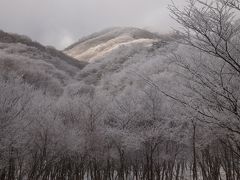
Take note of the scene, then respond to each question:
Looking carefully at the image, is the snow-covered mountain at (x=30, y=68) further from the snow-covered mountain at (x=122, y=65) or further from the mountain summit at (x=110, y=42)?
the mountain summit at (x=110, y=42)

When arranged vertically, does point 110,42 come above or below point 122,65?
above

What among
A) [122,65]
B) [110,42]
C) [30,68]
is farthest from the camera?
[110,42]

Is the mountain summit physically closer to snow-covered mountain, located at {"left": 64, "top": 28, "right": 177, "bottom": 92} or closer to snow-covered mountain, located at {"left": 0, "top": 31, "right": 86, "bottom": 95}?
snow-covered mountain, located at {"left": 64, "top": 28, "right": 177, "bottom": 92}

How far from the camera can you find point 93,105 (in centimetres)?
3544

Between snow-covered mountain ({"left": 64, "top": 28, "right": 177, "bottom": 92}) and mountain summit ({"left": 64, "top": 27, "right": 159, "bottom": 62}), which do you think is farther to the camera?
mountain summit ({"left": 64, "top": 27, "right": 159, "bottom": 62})

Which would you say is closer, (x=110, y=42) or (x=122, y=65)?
(x=122, y=65)

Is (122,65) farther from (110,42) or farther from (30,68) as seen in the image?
(110,42)

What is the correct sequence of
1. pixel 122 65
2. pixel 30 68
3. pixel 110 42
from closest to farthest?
pixel 30 68
pixel 122 65
pixel 110 42

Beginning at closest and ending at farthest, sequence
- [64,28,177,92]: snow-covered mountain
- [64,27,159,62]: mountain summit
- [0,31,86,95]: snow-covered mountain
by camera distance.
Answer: [0,31,86,95]: snow-covered mountain → [64,28,177,92]: snow-covered mountain → [64,27,159,62]: mountain summit

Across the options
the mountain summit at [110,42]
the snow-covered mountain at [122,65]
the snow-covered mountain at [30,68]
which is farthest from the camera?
the mountain summit at [110,42]

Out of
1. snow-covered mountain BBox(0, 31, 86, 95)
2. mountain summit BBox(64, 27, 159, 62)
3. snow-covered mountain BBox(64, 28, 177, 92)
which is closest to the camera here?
snow-covered mountain BBox(0, 31, 86, 95)

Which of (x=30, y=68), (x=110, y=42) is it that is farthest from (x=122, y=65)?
(x=110, y=42)

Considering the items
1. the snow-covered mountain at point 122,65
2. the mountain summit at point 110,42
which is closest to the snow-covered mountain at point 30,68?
the snow-covered mountain at point 122,65

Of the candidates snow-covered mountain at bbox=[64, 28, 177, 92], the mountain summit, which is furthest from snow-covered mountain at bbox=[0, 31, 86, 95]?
the mountain summit
